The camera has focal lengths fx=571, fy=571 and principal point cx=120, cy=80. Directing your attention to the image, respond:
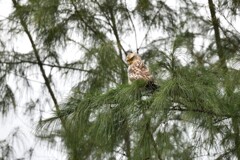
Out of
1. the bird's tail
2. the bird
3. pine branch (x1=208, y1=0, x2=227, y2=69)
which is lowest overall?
the bird's tail

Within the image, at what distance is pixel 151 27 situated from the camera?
13.5ft

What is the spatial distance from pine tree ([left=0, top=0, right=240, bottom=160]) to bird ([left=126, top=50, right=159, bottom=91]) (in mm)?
39

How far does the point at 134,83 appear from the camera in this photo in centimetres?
204

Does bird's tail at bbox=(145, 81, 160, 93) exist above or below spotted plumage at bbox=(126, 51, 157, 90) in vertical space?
below

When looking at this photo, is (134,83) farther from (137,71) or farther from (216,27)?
(216,27)

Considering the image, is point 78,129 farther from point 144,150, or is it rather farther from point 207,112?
point 207,112

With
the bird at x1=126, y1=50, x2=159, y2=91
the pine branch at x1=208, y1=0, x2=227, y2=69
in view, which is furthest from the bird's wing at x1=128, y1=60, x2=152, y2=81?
the pine branch at x1=208, y1=0, x2=227, y2=69

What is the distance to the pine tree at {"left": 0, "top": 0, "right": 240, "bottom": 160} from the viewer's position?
207 cm

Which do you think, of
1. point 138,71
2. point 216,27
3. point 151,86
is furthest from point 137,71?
point 216,27

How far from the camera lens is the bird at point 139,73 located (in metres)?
2.09

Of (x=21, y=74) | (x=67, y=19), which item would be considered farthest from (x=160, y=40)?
(x=21, y=74)

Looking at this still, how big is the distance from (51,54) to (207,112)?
242cm

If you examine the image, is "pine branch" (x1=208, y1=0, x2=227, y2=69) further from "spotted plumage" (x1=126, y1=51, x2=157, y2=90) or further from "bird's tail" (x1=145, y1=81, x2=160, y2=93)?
"bird's tail" (x1=145, y1=81, x2=160, y2=93)

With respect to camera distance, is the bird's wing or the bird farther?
the bird's wing
